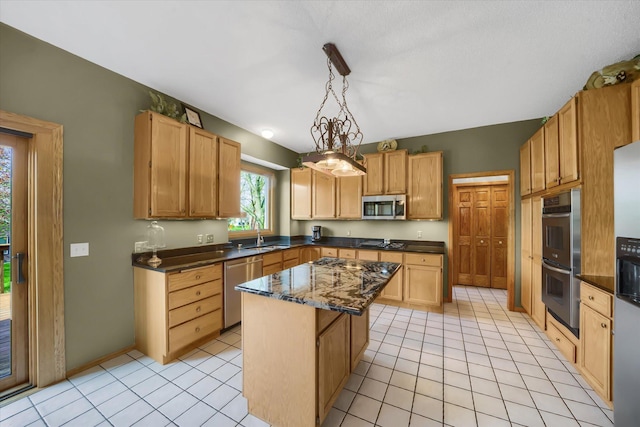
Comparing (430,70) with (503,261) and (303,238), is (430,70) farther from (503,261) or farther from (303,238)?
(503,261)

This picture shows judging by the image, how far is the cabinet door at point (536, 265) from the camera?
2.83m

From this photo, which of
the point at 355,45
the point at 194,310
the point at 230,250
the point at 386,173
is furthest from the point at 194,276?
the point at 386,173

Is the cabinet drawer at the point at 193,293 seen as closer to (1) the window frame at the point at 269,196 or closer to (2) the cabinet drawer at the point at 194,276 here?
(2) the cabinet drawer at the point at 194,276

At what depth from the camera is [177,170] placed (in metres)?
2.63

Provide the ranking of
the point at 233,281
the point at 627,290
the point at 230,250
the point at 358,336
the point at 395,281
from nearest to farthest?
1. the point at 627,290
2. the point at 358,336
3. the point at 233,281
4. the point at 230,250
5. the point at 395,281

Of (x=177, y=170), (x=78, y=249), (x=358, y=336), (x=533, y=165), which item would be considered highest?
(x=533, y=165)

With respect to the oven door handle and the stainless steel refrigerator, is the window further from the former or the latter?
the stainless steel refrigerator

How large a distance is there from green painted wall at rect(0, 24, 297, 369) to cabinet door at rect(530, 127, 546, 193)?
14.5 feet

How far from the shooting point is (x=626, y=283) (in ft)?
4.80

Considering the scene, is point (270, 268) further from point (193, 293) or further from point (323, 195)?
point (323, 195)

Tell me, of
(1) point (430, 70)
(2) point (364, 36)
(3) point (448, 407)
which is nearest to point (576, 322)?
(3) point (448, 407)

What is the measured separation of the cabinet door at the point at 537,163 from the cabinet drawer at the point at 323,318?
2818 mm

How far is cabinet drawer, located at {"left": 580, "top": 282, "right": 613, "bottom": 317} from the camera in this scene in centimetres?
170

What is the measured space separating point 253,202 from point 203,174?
1.59m
